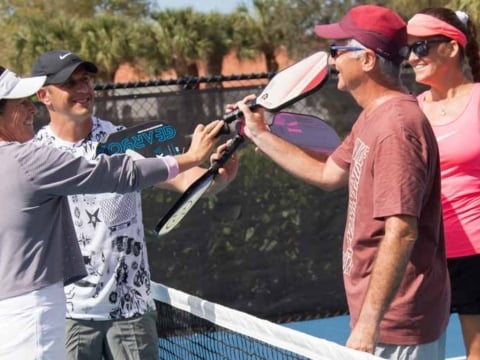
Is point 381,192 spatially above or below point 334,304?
above

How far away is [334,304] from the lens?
873 centimetres

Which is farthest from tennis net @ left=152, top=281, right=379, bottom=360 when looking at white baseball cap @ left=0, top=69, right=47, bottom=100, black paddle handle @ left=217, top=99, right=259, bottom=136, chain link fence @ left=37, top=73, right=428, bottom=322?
chain link fence @ left=37, top=73, right=428, bottom=322

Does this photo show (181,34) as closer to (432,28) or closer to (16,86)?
(432,28)

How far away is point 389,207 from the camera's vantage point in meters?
3.10

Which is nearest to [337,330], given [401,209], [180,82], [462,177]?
[180,82]

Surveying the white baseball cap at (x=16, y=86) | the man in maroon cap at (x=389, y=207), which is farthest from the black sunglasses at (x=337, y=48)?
the white baseball cap at (x=16, y=86)

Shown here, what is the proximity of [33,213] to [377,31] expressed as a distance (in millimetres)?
1284

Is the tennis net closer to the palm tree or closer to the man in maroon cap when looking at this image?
the man in maroon cap

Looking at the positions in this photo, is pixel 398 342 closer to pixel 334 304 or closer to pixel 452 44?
pixel 452 44

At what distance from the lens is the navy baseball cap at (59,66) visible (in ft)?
13.9

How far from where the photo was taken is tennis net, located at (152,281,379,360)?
346cm

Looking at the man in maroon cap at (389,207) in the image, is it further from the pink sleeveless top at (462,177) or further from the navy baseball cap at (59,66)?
the navy baseball cap at (59,66)

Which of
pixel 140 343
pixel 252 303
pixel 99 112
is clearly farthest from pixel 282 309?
pixel 140 343

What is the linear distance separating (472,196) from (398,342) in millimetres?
1119
